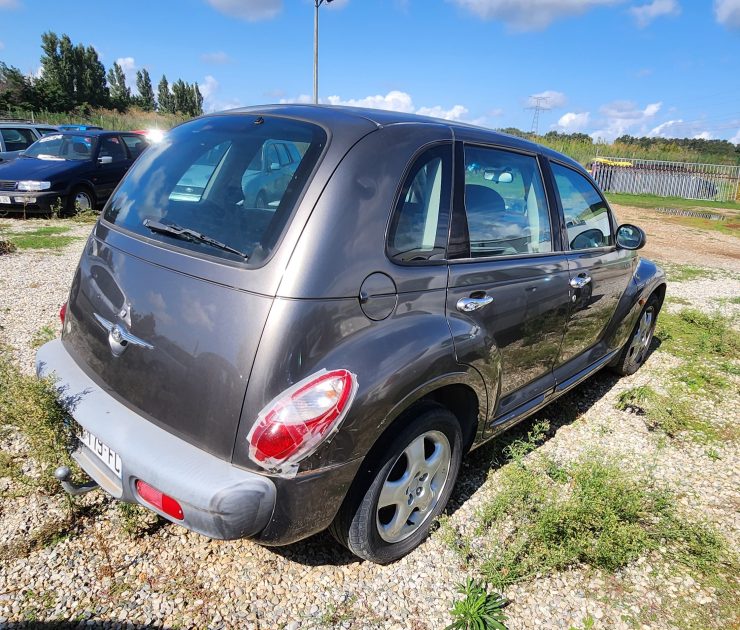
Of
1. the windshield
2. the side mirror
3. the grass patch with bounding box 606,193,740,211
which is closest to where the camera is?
the side mirror

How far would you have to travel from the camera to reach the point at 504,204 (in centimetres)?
289

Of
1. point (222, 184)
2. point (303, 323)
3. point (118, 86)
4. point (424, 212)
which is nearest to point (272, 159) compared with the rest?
point (222, 184)

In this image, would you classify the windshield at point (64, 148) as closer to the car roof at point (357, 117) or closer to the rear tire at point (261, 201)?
the car roof at point (357, 117)

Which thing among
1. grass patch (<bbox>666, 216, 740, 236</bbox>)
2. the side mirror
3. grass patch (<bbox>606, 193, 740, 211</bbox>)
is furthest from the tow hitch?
grass patch (<bbox>606, 193, 740, 211</bbox>)

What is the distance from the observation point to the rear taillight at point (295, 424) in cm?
182

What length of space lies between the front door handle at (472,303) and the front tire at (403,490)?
474mm

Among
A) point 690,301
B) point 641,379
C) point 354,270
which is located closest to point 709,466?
point 641,379

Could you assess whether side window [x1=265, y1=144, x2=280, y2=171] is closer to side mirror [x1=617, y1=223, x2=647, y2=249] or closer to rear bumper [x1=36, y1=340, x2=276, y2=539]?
rear bumper [x1=36, y1=340, x2=276, y2=539]

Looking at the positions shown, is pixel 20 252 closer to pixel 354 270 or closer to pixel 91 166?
pixel 91 166

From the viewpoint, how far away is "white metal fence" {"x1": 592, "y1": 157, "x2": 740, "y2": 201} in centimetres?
2545

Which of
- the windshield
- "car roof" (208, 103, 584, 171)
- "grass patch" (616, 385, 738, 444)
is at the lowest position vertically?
"grass patch" (616, 385, 738, 444)

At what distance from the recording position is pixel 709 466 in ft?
11.5

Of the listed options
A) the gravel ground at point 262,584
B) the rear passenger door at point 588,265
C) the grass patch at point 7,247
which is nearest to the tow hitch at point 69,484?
the gravel ground at point 262,584

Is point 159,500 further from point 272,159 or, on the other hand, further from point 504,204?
point 504,204
